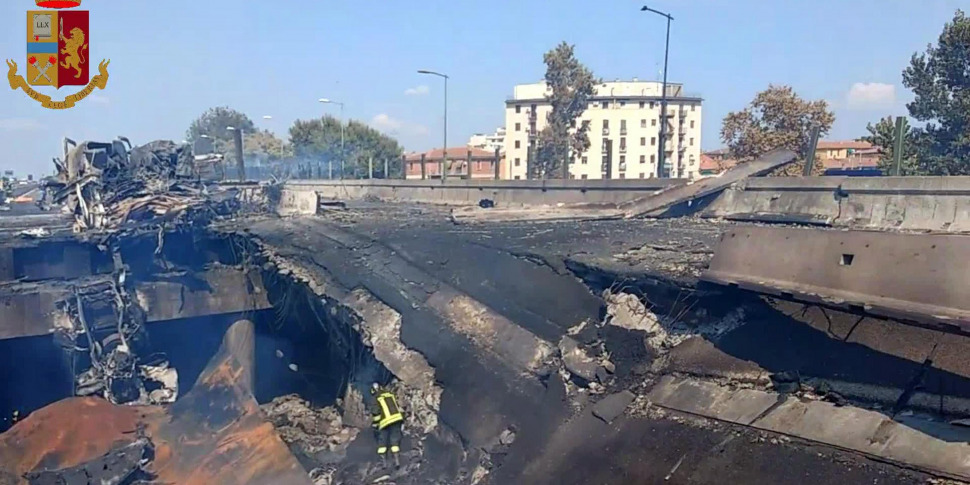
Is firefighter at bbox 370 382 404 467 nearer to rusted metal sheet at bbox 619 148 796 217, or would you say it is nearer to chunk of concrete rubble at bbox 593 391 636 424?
chunk of concrete rubble at bbox 593 391 636 424

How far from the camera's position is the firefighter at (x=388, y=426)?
7137 millimetres

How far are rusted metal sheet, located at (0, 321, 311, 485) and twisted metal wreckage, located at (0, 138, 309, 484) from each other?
17 millimetres

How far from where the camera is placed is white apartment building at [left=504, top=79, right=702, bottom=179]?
71.8 m

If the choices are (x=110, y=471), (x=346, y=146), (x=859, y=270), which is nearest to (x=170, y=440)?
(x=110, y=471)

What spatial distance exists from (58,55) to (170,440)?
40.0ft

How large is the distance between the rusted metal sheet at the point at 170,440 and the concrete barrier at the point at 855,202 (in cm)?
958

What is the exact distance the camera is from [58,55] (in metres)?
16.6

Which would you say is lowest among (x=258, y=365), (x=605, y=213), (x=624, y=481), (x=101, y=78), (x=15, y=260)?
(x=258, y=365)

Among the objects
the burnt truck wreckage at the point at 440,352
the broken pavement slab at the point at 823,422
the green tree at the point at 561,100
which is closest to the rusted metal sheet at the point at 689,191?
the burnt truck wreckage at the point at 440,352

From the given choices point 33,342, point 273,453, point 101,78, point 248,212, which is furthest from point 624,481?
point 101,78

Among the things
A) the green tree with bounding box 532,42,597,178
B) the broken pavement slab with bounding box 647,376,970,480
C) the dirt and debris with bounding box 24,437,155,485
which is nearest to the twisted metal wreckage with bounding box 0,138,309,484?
the dirt and debris with bounding box 24,437,155,485

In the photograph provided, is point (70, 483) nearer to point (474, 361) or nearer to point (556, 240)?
point (474, 361)

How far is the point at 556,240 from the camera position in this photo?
10.2 metres

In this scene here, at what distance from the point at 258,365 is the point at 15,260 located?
4.33 m
